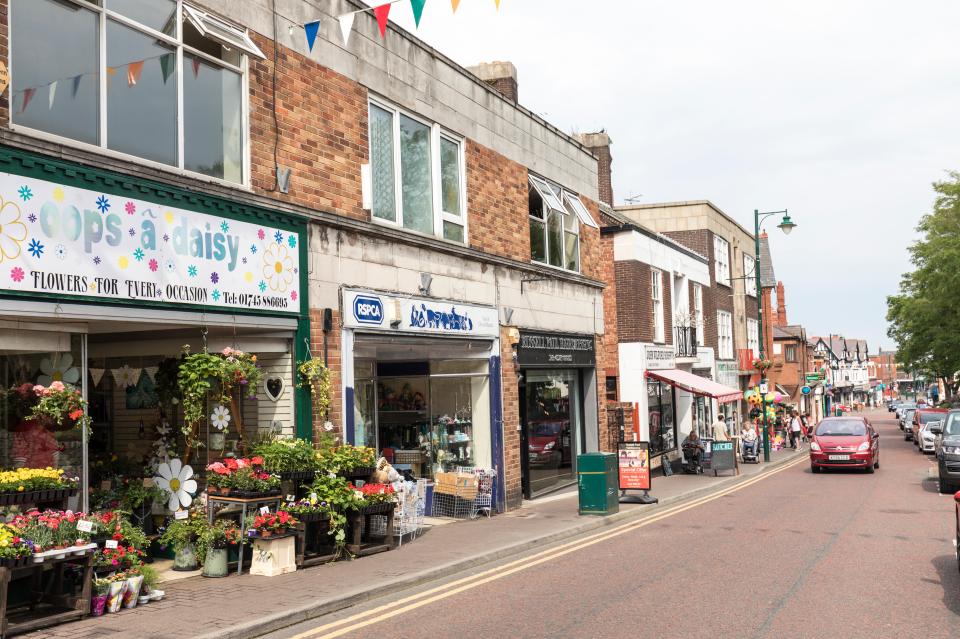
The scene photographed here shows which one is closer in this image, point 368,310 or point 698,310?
point 368,310

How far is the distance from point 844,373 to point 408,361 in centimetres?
14029

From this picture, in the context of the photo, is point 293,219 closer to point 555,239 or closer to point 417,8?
point 417,8

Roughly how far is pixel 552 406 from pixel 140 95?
12.4 metres

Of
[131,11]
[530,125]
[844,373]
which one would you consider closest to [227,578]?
[131,11]

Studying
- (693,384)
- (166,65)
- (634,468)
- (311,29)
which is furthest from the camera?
(693,384)

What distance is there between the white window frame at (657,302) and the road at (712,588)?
12.6m

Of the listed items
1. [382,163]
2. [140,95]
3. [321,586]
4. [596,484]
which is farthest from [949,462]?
[140,95]

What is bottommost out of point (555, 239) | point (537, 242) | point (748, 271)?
point (537, 242)

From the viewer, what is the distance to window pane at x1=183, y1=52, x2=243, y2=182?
1009cm

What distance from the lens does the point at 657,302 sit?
2781cm

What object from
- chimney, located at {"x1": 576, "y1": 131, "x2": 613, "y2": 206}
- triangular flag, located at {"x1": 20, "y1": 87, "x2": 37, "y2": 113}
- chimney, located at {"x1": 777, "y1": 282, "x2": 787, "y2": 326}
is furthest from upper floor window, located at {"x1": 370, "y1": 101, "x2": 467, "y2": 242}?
chimney, located at {"x1": 777, "y1": 282, "x2": 787, "y2": 326}

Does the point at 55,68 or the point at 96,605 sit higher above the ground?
the point at 55,68

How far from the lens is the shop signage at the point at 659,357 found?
25875mm

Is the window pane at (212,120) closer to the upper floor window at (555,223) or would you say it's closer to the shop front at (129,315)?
the shop front at (129,315)
